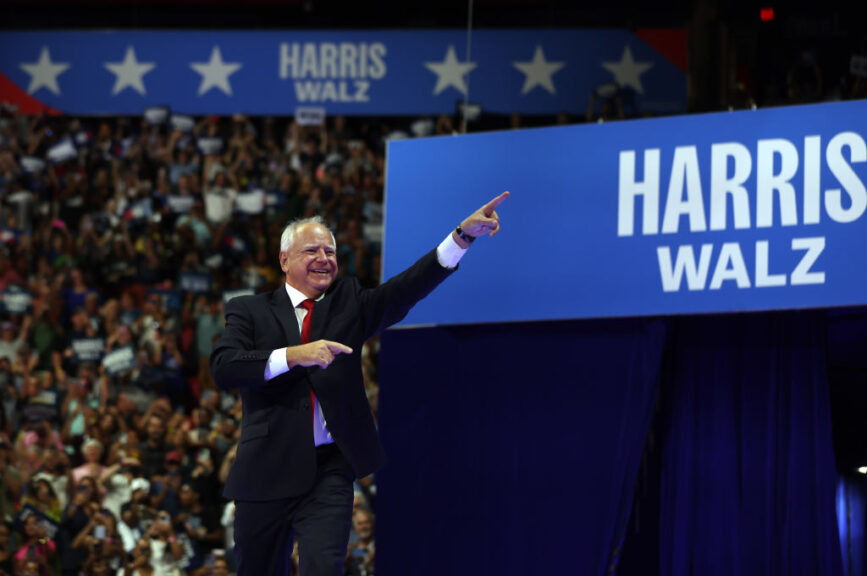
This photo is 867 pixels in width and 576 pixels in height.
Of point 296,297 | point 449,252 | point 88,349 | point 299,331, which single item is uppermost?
point 88,349

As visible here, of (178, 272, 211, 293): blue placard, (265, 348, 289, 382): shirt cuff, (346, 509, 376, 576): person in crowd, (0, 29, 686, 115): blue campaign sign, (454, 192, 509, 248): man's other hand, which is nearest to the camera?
(265, 348, 289, 382): shirt cuff

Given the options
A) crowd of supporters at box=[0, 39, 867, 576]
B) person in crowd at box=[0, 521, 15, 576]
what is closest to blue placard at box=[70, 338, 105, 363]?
crowd of supporters at box=[0, 39, 867, 576]

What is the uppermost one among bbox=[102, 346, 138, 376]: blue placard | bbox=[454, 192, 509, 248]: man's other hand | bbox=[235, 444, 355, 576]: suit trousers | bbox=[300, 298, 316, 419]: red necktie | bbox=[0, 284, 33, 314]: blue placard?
bbox=[0, 284, 33, 314]: blue placard

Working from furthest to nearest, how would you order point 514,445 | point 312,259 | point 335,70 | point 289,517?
point 335,70
point 514,445
point 312,259
point 289,517

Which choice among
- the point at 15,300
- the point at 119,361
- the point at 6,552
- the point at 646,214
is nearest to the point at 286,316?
the point at 646,214

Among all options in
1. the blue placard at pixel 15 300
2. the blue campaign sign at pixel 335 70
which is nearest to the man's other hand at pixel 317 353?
the blue placard at pixel 15 300

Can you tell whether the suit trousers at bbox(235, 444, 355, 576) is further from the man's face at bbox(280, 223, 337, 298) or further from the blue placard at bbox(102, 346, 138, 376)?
the blue placard at bbox(102, 346, 138, 376)

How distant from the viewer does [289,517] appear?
3.40 meters

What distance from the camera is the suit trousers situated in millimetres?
3326

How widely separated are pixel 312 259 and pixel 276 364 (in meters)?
0.39

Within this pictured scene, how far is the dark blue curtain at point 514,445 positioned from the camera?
197 inches

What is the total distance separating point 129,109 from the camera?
1154 centimetres

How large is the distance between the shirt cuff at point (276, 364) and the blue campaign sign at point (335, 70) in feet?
25.7

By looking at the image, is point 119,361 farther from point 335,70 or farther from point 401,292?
point 401,292
